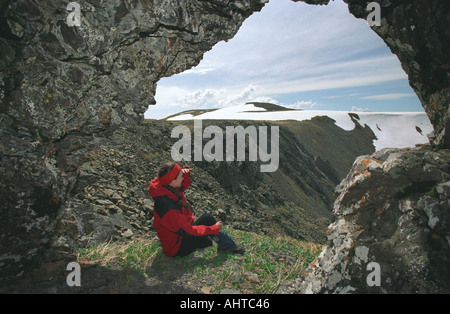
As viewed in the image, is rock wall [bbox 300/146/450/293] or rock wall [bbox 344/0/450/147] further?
rock wall [bbox 344/0/450/147]

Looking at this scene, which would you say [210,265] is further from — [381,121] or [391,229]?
[381,121]

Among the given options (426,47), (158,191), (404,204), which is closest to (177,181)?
(158,191)

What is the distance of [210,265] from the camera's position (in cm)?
641

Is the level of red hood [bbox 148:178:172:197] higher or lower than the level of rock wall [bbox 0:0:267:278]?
lower

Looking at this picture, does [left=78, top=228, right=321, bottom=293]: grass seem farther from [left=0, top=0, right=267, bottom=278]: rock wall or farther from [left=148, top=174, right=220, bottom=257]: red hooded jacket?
[left=0, top=0, right=267, bottom=278]: rock wall

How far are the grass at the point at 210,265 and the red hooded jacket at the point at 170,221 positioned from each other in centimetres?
58

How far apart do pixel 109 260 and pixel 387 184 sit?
22.2 feet

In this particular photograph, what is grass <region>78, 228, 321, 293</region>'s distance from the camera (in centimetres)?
575

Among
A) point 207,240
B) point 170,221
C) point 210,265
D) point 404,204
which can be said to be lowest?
point 210,265

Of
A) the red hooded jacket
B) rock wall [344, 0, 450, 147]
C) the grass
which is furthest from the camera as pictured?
the red hooded jacket

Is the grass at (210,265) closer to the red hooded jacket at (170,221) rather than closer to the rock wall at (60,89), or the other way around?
the red hooded jacket at (170,221)

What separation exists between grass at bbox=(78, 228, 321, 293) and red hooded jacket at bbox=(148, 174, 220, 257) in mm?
583

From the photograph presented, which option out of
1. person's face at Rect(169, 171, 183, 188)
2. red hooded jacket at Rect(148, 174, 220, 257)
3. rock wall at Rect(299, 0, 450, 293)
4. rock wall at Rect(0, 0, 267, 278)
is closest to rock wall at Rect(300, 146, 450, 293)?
rock wall at Rect(299, 0, 450, 293)

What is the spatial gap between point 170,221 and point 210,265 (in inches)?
63.4
